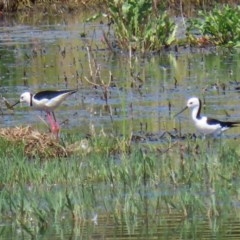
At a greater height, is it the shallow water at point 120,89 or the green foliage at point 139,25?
the green foliage at point 139,25

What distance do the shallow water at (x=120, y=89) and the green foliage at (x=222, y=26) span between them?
26 centimetres

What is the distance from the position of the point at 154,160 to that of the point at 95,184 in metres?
0.58

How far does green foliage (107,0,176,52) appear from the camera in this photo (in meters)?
20.4

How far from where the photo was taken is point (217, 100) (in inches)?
611

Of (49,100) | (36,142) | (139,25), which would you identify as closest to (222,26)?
(139,25)

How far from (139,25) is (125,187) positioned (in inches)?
447

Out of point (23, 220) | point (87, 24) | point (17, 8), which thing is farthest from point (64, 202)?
point (17, 8)

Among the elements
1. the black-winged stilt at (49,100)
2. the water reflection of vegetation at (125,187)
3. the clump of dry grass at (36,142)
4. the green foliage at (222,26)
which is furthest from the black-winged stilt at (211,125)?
the green foliage at (222,26)

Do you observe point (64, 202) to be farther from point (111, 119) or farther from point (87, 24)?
point (87, 24)

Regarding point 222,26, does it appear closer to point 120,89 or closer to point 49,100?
point 120,89

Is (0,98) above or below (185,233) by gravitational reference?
above

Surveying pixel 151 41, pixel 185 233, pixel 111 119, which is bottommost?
pixel 185 233

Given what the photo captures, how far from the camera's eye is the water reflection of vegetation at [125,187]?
829 centimetres

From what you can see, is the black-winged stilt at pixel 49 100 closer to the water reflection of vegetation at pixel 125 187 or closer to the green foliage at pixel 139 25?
the water reflection of vegetation at pixel 125 187
